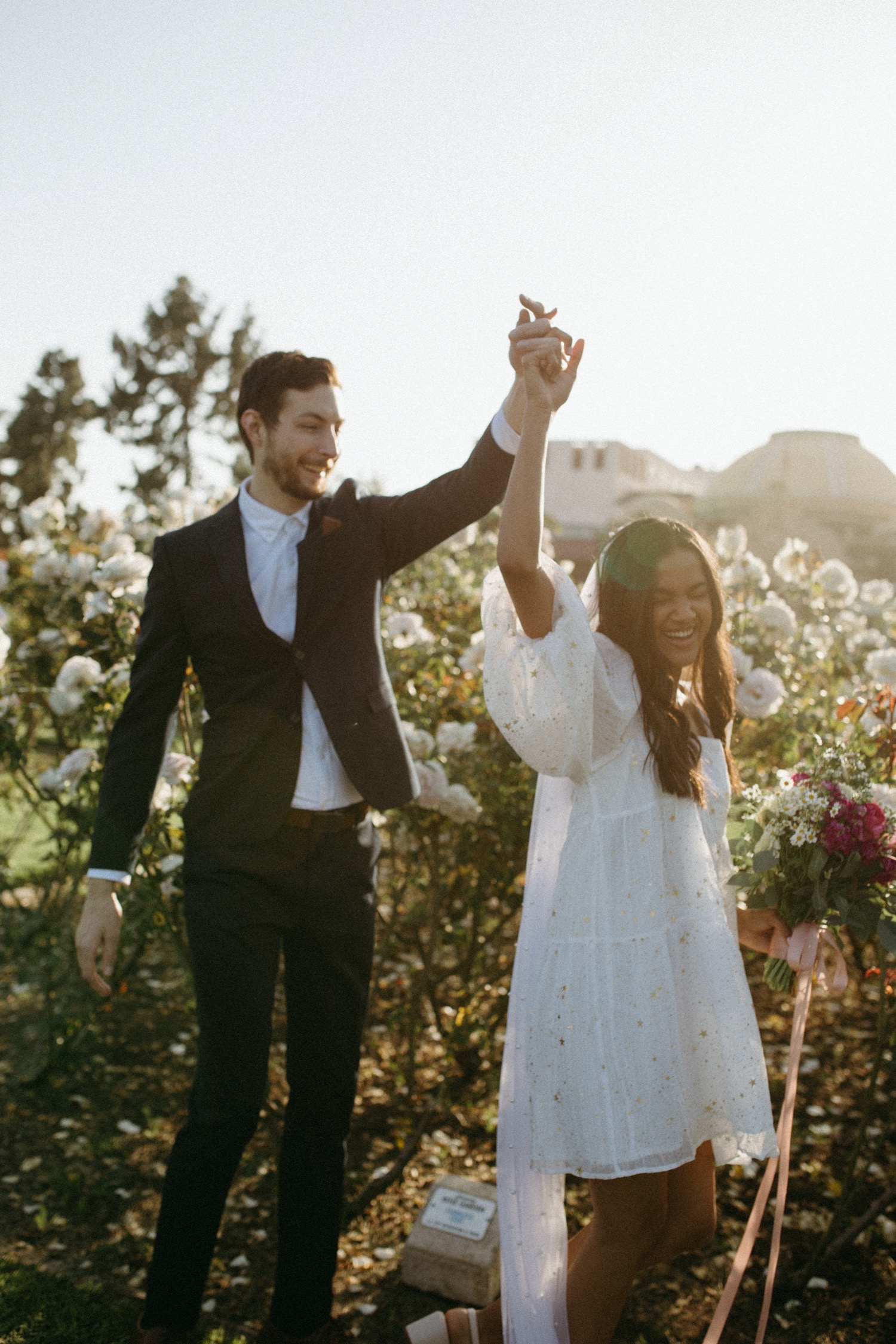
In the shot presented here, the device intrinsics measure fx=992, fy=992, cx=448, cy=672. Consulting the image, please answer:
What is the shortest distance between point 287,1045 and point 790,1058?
1.05 metres

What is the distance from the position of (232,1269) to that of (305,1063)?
83 cm

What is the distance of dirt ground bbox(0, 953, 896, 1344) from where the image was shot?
2.40 metres

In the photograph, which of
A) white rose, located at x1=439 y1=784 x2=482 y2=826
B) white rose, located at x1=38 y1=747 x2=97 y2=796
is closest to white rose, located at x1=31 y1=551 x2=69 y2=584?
white rose, located at x1=38 y1=747 x2=97 y2=796

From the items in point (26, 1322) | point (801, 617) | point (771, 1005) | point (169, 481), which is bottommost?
point (26, 1322)

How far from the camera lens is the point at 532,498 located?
5.67 ft

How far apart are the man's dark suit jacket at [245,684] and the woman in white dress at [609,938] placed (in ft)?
1.47

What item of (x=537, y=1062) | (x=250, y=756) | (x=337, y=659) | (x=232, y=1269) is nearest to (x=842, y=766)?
(x=537, y=1062)

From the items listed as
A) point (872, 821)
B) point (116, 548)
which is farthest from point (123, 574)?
point (872, 821)

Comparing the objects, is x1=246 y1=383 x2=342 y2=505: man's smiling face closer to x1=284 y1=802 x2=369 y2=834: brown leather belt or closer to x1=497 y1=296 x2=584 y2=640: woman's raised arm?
x1=497 y1=296 x2=584 y2=640: woman's raised arm

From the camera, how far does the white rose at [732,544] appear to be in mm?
4203

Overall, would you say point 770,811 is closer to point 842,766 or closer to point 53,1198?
point 842,766

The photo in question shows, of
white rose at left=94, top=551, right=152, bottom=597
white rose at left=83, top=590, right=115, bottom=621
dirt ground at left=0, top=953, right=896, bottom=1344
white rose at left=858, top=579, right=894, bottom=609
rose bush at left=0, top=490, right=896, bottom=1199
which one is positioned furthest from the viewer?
white rose at left=858, top=579, right=894, bottom=609

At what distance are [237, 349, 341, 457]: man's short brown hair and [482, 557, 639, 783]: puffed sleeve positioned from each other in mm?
730

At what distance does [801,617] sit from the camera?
4.43 m
